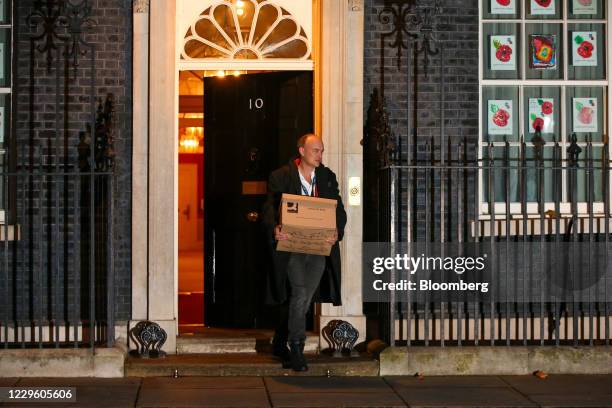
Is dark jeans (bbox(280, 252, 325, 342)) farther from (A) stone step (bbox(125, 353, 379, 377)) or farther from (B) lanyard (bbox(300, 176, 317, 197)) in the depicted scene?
(B) lanyard (bbox(300, 176, 317, 197))

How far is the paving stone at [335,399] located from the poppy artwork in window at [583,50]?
3.70m

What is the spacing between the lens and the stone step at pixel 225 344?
361 inches

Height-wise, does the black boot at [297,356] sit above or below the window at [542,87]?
below

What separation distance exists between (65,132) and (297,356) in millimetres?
2776

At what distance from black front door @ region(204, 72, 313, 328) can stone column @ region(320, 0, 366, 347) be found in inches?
17.6

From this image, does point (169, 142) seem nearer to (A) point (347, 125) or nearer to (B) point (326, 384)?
(A) point (347, 125)

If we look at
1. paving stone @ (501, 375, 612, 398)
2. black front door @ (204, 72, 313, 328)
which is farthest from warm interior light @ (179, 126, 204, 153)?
paving stone @ (501, 375, 612, 398)

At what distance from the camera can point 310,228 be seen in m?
8.34

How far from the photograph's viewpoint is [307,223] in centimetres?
833

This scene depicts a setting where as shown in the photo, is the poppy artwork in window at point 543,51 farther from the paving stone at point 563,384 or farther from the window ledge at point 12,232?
the window ledge at point 12,232

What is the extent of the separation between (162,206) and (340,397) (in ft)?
7.91

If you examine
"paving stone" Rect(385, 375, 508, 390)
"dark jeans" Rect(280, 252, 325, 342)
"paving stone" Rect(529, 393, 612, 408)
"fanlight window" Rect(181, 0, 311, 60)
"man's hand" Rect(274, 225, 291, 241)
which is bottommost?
"paving stone" Rect(529, 393, 612, 408)

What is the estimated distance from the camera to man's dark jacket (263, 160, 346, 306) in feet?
27.6
